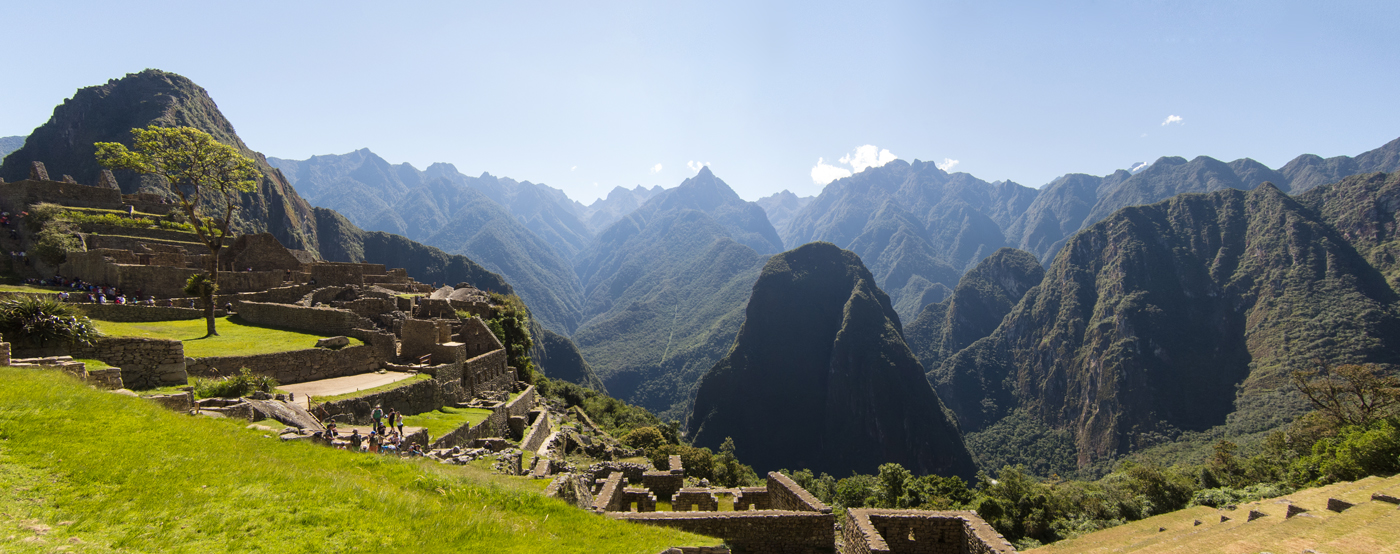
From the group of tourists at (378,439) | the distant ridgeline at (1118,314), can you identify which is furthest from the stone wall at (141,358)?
the distant ridgeline at (1118,314)

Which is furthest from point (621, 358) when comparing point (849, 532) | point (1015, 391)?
point (849, 532)

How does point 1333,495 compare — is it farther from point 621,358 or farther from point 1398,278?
point 1398,278

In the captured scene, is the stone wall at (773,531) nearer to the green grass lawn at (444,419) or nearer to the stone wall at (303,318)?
the green grass lawn at (444,419)

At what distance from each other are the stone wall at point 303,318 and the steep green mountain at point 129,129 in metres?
82.0

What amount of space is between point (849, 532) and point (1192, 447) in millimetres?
141023

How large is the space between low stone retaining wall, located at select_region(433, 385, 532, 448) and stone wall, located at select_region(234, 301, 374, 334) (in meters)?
8.02

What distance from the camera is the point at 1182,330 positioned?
16212 cm

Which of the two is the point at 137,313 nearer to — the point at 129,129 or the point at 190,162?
the point at 190,162

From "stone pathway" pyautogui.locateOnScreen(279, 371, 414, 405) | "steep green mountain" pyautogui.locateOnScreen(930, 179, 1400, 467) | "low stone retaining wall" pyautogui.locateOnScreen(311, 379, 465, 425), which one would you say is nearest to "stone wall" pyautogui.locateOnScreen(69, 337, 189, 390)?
"stone pathway" pyautogui.locateOnScreen(279, 371, 414, 405)

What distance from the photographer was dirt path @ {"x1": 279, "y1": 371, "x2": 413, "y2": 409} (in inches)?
682

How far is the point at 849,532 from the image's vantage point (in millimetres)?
14086

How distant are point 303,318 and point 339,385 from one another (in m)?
8.06

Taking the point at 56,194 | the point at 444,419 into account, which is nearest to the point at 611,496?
the point at 444,419

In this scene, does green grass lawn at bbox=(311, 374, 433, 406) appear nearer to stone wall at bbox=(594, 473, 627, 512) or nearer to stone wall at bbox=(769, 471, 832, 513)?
stone wall at bbox=(594, 473, 627, 512)
